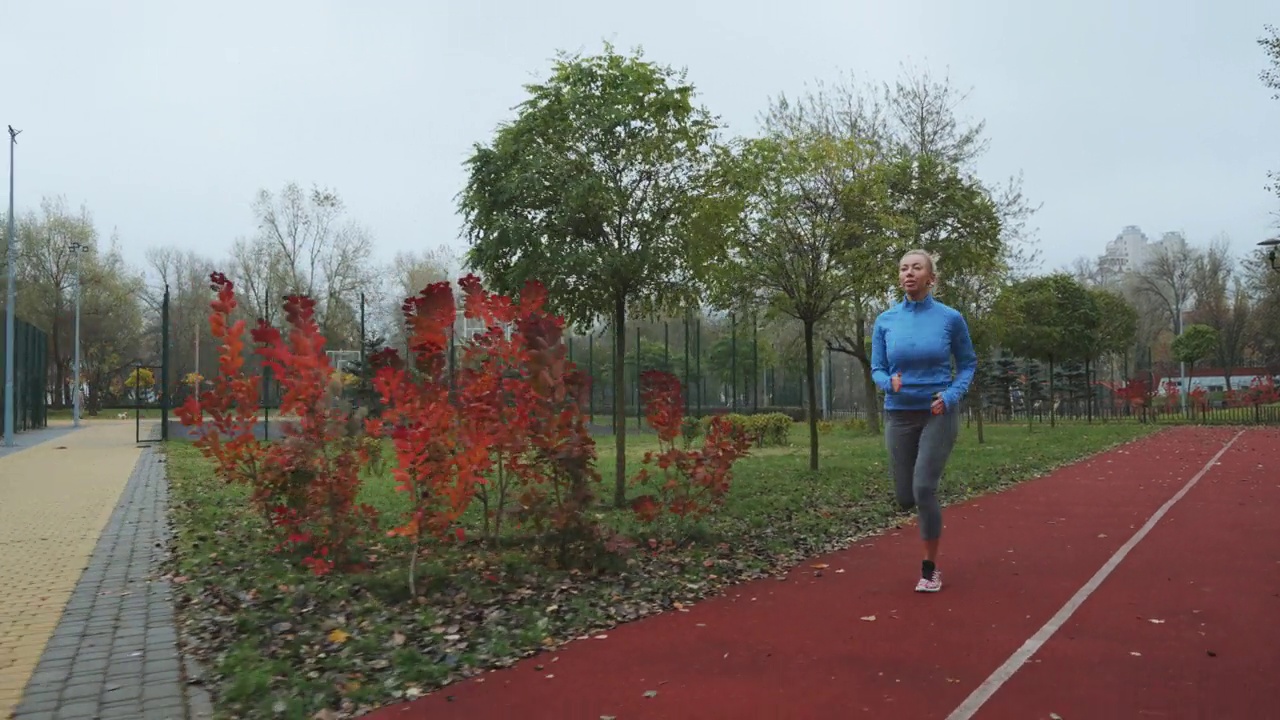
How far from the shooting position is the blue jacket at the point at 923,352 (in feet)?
18.0

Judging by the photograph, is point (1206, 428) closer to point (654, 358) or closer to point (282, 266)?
point (654, 358)

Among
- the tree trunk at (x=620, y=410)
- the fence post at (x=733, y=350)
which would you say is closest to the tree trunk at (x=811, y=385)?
the fence post at (x=733, y=350)

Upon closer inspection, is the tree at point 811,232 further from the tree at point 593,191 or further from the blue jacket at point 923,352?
the blue jacket at point 923,352

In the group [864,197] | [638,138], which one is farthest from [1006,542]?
[864,197]

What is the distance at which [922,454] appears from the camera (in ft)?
18.0

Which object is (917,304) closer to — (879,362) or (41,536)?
(879,362)

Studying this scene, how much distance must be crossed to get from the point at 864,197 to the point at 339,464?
9.01 meters

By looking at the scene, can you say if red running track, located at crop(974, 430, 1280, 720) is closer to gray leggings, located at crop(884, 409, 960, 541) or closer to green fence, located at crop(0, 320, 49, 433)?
gray leggings, located at crop(884, 409, 960, 541)

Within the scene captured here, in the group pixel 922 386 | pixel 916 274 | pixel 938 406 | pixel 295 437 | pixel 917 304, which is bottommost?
pixel 295 437

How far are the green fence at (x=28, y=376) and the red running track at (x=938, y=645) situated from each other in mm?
28412

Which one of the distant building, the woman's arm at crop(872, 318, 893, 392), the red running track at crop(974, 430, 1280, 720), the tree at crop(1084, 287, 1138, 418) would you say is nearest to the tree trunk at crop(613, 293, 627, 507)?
the woman's arm at crop(872, 318, 893, 392)

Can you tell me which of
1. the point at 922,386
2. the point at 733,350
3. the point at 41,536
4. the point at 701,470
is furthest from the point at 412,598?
the point at 733,350

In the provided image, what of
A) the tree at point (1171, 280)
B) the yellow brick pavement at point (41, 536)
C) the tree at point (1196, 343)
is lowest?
the yellow brick pavement at point (41, 536)

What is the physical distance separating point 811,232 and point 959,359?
7.83 metres
